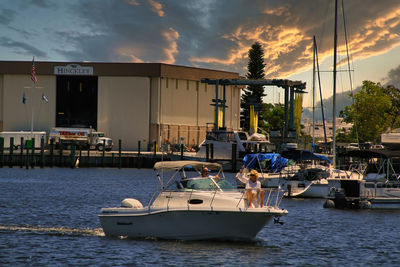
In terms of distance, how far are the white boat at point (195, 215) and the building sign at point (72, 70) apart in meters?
95.5

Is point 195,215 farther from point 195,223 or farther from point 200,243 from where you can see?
point 200,243

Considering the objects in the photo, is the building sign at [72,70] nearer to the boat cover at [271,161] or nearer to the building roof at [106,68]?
the building roof at [106,68]

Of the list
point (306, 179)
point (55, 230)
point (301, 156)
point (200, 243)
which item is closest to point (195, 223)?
point (200, 243)

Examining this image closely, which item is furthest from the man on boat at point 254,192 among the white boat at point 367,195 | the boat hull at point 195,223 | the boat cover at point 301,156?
the boat cover at point 301,156

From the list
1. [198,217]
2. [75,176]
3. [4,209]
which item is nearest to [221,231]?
[198,217]

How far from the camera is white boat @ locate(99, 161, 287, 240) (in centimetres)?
2592

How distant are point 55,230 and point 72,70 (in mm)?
91440

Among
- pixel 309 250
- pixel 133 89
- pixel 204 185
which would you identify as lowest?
pixel 309 250

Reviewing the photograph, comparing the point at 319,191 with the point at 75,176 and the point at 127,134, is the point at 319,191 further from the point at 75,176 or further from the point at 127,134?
the point at 127,134

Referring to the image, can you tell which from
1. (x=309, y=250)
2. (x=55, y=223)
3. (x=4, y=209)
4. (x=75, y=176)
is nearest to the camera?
(x=309, y=250)

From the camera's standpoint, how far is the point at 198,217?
26047mm

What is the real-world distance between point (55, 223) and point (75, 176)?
150 feet

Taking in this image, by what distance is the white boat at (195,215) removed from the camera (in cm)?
2592

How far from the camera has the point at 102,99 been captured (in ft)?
393
